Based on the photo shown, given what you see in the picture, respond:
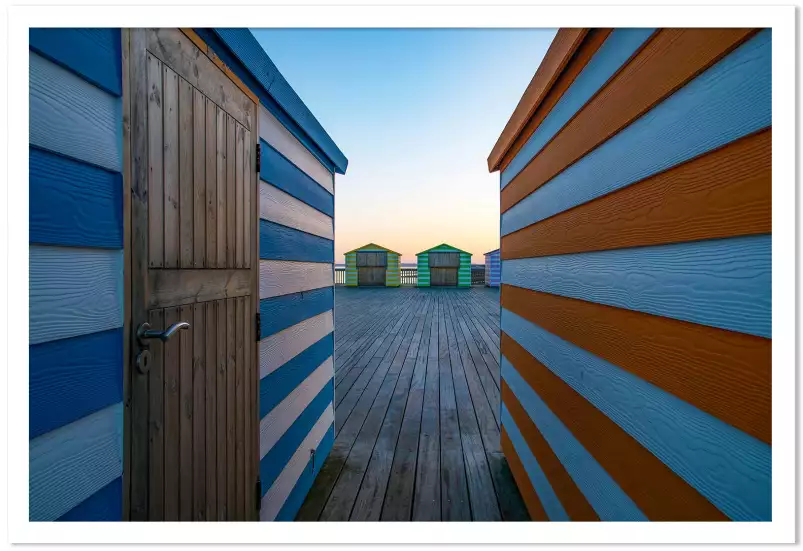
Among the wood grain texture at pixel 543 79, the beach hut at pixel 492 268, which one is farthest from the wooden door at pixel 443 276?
the wood grain texture at pixel 543 79

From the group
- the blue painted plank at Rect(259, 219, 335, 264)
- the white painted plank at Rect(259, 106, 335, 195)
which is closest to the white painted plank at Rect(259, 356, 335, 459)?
the blue painted plank at Rect(259, 219, 335, 264)

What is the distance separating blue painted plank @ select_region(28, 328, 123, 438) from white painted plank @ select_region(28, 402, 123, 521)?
1.0 inches

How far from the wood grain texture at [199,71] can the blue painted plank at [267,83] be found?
0.25ft

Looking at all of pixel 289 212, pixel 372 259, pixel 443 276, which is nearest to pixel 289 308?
pixel 289 212

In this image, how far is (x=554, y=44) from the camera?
1150 mm

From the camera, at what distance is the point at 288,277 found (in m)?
1.60

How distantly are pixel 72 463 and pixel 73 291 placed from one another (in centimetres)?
36

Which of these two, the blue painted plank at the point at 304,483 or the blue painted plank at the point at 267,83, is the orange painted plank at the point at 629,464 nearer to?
the blue painted plank at the point at 304,483

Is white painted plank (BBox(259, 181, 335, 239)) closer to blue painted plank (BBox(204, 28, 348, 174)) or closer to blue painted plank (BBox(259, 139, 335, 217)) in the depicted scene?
blue painted plank (BBox(259, 139, 335, 217))

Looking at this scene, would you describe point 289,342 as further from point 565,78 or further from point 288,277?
point 565,78

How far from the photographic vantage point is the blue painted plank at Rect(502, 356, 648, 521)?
83 centimetres

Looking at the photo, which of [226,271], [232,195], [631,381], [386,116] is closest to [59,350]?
[226,271]

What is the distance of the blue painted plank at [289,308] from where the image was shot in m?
1.39

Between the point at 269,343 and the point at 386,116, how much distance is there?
2326 millimetres
